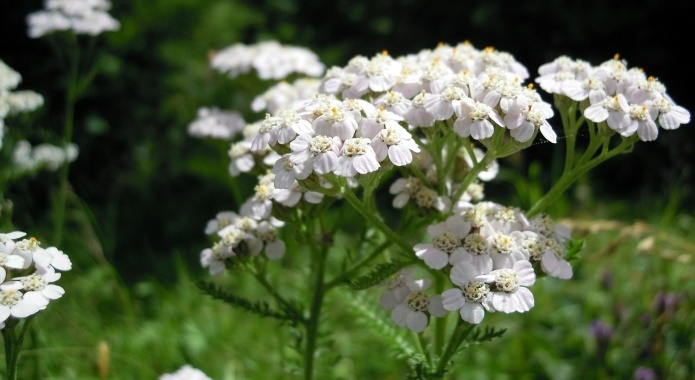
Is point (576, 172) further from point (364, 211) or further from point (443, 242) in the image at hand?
point (364, 211)

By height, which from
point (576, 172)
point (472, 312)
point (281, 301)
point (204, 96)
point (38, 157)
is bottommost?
point (472, 312)

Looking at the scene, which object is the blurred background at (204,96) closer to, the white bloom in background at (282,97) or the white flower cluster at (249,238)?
the white bloom in background at (282,97)

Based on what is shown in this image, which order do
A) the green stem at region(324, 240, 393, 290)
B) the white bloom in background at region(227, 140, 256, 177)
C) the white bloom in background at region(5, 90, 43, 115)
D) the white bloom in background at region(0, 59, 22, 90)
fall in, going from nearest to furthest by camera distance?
1. the green stem at region(324, 240, 393, 290)
2. the white bloom in background at region(227, 140, 256, 177)
3. the white bloom in background at region(0, 59, 22, 90)
4. the white bloom in background at region(5, 90, 43, 115)

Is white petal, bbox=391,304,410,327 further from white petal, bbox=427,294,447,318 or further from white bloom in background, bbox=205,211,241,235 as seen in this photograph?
white bloom in background, bbox=205,211,241,235

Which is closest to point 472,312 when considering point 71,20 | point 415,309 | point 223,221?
point 415,309

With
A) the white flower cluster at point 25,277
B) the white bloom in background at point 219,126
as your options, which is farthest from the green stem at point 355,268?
the white bloom in background at point 219,126

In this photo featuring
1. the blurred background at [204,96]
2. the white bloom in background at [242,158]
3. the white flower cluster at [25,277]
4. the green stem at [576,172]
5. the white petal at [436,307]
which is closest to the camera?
the white flower cluster at [25,277]

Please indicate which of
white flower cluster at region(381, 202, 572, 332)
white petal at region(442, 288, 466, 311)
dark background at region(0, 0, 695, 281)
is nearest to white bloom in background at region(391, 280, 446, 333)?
white flower cluster at region(381, 202, 572, 332)
